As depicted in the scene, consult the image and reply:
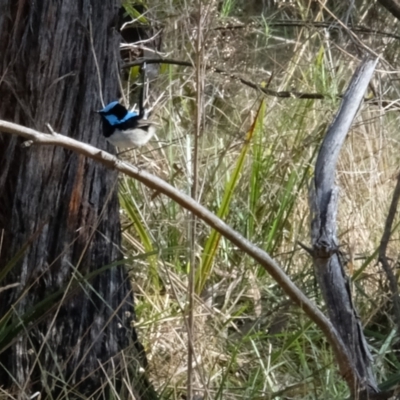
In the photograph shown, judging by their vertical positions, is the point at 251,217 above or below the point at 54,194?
below

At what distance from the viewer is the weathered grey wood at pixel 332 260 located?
1.83m

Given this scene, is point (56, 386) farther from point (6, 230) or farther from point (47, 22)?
point (47, 22)

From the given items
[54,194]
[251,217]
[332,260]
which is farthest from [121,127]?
[251,217]

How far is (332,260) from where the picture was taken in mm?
1856

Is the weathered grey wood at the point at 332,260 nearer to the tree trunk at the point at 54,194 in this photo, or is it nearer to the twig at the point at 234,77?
the tree trunk at the point at 54,194

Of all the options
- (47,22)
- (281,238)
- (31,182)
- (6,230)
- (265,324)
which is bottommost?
(265,324)

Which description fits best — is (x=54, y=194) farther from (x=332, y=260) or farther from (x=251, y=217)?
(x=251, y=217)

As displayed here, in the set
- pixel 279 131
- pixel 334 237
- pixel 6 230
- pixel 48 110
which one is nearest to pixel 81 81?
pixel 48 110

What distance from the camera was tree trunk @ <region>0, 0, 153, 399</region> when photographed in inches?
79.8

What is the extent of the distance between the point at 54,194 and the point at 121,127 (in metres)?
0.23

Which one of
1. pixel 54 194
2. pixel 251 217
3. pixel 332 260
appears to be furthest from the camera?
A: pixel 251 217

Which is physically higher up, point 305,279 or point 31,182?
point 31,182

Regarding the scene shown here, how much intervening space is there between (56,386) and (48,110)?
663mm

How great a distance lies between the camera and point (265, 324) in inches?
108
